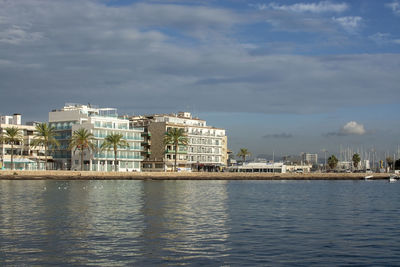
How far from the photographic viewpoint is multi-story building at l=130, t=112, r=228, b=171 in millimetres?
162500

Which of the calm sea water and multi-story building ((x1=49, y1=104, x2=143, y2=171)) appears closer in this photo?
the calm sea water

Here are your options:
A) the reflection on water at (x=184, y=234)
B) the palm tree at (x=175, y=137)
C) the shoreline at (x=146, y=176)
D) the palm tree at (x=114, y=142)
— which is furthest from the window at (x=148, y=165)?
the reflection on water at (x=184, y=234)

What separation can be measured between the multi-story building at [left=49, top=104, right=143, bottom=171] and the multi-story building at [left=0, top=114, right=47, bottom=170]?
6.23m

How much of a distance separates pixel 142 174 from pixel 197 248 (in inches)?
4402

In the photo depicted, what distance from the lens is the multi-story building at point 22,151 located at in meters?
133

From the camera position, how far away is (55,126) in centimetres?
14762

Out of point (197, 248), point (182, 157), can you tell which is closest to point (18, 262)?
point (197, 248)

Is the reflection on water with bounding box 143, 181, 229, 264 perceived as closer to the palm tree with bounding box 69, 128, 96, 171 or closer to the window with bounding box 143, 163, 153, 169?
the palm tree with bounding box 69, 128, 96, 171

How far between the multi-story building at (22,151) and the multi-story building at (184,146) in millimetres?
32981

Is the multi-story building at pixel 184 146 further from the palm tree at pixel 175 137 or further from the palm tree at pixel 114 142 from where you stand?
the palm tree at pixel 114 142

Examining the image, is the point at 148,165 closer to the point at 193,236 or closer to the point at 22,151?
the point at 22,151

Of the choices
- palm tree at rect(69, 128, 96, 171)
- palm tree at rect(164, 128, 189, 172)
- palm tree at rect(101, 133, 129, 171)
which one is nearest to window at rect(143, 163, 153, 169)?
palm tree at rect(164, 128, 189, 172)

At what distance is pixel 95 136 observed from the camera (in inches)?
5512

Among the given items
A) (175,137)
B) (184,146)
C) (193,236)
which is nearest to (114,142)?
(175,137)
